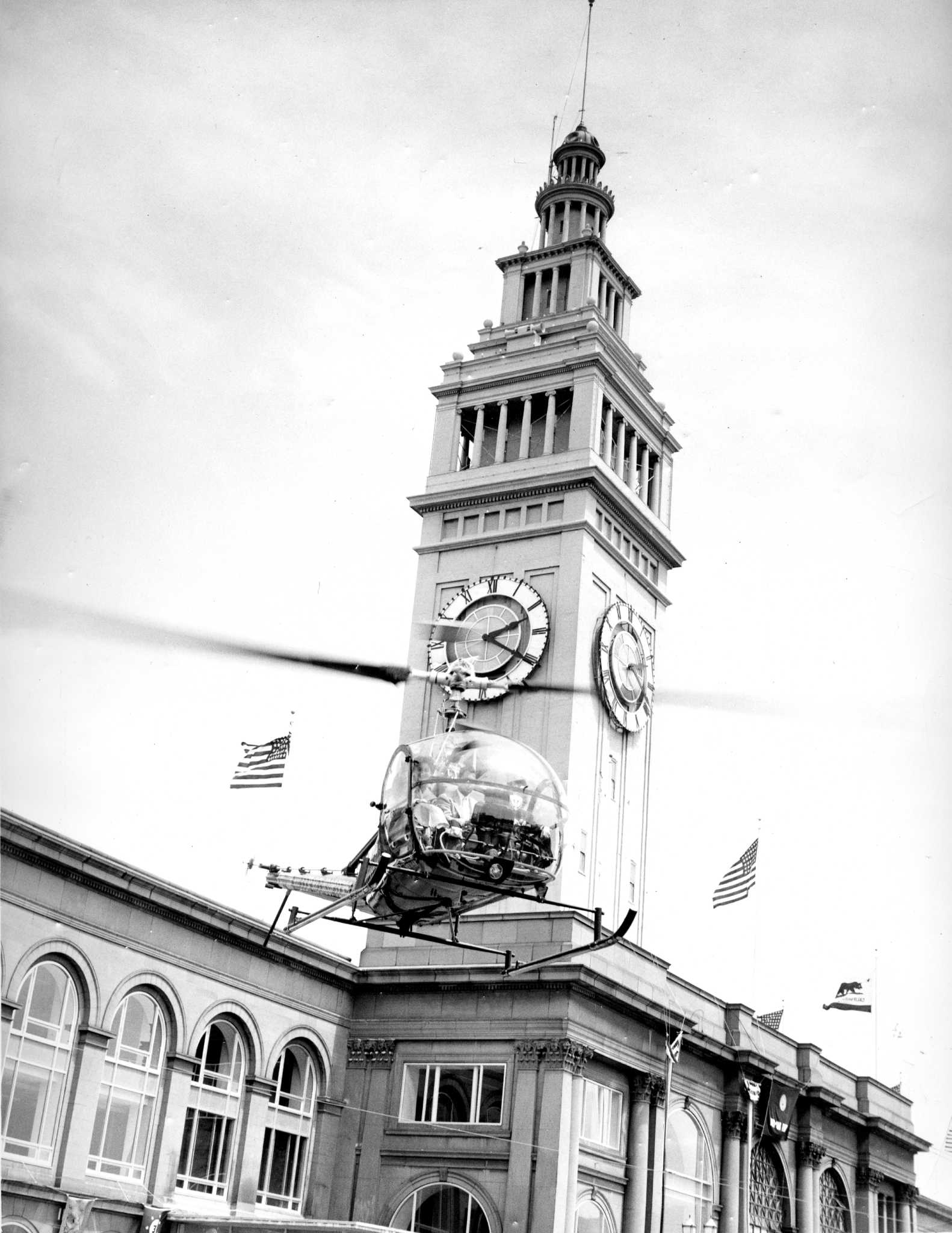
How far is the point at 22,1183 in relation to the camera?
32.9 m

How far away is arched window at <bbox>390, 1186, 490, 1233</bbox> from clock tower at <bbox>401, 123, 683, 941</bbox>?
1103cm

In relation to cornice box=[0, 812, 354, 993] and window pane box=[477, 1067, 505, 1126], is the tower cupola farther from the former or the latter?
window pane box=[477, 1067, 505, 1126]

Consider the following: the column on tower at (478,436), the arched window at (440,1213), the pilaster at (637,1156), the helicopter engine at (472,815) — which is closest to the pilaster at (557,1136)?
the arched window at (440,1213)

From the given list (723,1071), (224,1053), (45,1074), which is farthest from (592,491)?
(45,1074)

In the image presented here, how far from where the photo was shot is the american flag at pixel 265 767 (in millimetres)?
34969

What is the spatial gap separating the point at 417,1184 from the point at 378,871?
25.7 m

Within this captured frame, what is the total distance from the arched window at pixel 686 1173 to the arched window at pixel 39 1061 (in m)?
19.7

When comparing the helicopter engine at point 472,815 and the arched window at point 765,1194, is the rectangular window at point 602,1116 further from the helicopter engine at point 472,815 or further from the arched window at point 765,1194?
the helicopter engine at point 472,815

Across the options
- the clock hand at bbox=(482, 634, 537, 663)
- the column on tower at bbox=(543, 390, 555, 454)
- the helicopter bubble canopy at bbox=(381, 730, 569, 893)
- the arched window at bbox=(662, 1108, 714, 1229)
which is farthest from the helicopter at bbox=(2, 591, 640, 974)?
the column on tower at bbox=(543, 390, 555, 454)

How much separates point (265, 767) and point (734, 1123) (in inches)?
922

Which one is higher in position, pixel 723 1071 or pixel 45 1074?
pixel 723 1071

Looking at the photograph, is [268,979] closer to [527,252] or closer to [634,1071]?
[634,1071]

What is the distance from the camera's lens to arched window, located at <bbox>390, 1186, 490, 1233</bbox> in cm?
4066

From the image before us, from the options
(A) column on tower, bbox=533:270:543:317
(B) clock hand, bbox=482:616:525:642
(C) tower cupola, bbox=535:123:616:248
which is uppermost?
(C) tower cupola, bbox=535:123:616:248
